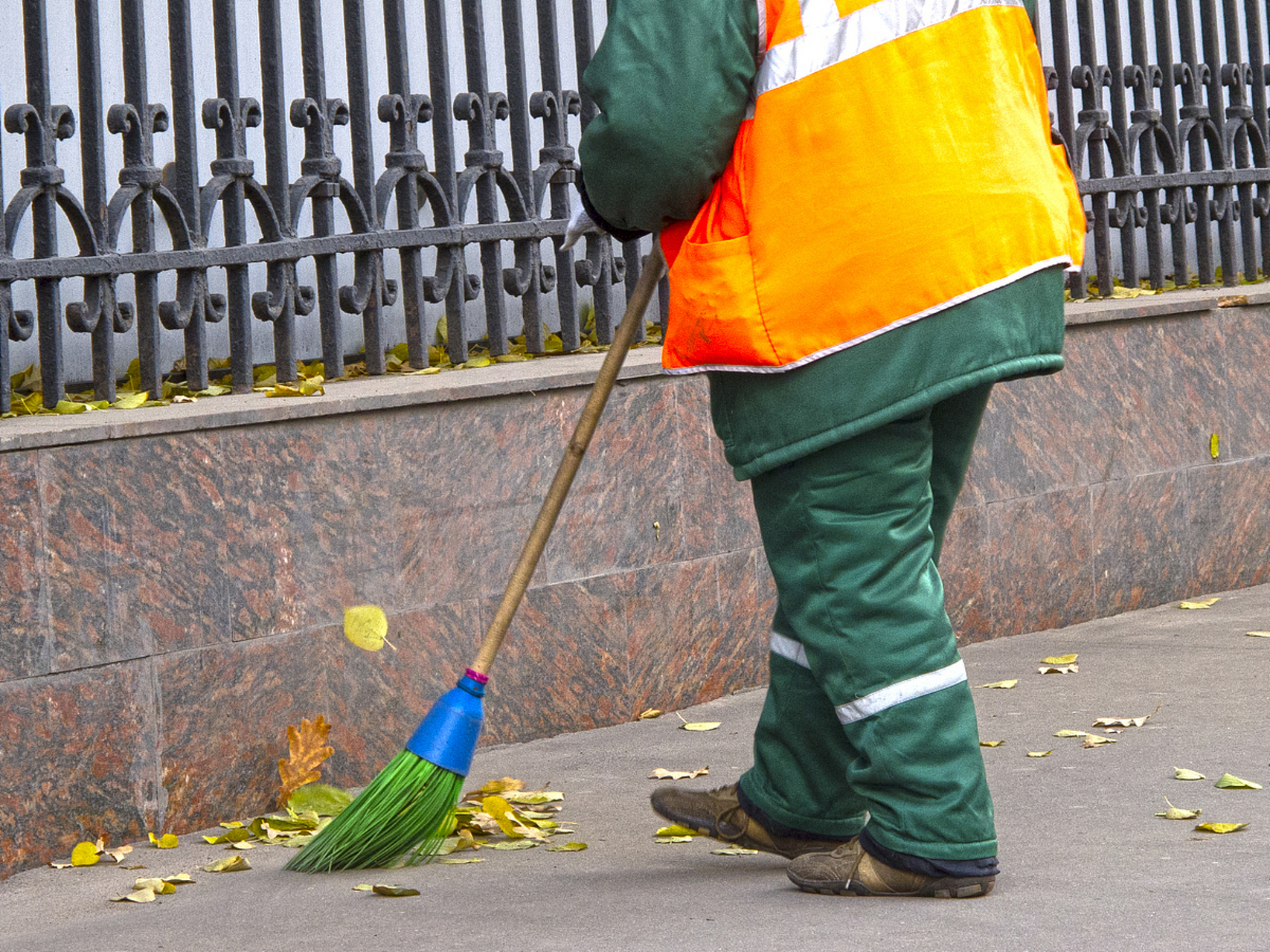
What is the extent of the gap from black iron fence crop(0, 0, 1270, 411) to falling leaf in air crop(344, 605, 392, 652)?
67 cm

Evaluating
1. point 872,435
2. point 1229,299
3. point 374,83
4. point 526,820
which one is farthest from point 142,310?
point 1229,299

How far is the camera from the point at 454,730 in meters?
3.52

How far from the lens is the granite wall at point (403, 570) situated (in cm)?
374

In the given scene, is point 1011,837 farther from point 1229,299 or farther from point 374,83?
point 1229,299

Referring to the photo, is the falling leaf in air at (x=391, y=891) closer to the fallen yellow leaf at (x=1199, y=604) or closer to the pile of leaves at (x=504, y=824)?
the pile of leaves at (x=504, y=824)

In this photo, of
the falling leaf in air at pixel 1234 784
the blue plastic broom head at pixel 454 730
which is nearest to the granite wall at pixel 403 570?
the blue plastic broom head at pixel 454 730

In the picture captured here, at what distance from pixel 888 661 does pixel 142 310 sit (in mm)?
2069

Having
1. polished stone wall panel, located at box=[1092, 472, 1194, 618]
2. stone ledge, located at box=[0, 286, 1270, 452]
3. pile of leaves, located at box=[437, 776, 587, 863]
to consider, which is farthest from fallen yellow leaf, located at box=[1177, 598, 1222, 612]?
pile of leaves, located at box=[437, 776, 587, 863]

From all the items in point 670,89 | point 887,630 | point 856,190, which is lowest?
point 887,630

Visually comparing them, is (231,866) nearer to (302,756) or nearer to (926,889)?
(302,756)

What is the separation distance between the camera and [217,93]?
452 centimetres

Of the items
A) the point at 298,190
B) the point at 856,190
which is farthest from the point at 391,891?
the point at 298,190

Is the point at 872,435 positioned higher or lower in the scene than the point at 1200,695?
higher

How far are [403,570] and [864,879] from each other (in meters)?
1.56
